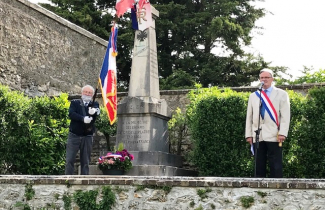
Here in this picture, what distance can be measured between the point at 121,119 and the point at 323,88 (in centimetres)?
403

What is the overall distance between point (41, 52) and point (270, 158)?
10.9 m

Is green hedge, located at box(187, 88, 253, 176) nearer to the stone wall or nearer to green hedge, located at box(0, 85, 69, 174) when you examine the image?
green hedge, located at box(0, 85, 69, 174)

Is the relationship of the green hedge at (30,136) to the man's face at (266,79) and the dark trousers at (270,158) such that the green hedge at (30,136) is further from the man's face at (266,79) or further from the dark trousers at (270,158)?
the man's face at (266,79)

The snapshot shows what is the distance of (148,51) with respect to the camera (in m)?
11.8

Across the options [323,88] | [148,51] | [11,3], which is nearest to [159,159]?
[148,51]

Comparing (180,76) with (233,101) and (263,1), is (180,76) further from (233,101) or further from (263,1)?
(233,101)

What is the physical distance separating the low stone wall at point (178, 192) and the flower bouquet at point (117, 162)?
2.32 m

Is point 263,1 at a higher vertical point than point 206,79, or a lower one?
higher

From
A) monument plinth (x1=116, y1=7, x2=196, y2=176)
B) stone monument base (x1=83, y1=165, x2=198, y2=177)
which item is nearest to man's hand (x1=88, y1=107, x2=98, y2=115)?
stone monument base (x1=83, y1=165, x2=198, y2=177)

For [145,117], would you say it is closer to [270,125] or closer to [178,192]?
[270,125]

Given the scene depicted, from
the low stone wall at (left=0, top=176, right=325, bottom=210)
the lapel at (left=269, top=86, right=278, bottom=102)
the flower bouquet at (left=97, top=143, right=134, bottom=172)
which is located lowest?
the low stone wall at (left=0, top=176, right=325, bottom=210)

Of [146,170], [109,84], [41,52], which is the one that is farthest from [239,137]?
[41,52]

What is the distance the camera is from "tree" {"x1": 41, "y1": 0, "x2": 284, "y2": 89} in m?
24.0

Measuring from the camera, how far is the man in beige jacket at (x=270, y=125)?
8828mm
